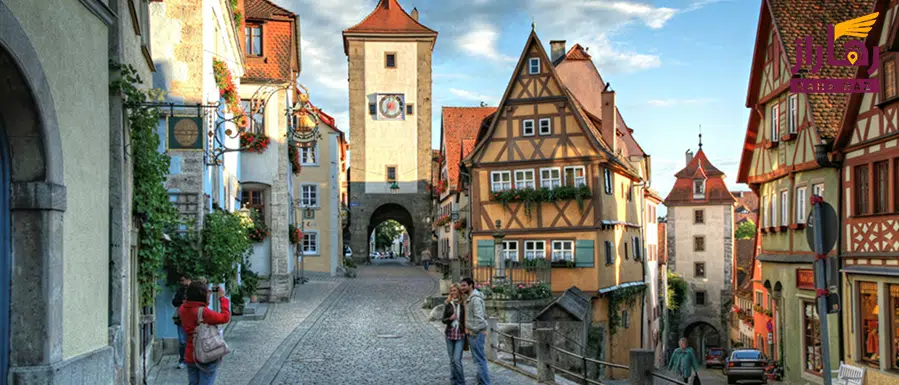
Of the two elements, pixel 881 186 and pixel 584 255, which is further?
pixel 584 255

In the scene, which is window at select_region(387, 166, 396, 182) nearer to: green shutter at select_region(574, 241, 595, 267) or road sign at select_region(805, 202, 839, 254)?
green shutter at select_region(574, 241, 595, 267)

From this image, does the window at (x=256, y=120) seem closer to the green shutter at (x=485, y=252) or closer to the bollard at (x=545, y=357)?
the green shutter at (x=485, y=252)

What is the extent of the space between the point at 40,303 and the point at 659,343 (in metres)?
42.3

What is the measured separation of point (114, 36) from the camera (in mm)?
10156

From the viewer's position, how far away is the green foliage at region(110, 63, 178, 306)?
10531 millimetres

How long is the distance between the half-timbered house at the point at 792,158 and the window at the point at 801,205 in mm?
24

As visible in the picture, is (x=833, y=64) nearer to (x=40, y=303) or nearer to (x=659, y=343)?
(x=40, y=303)

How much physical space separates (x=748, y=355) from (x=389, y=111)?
1374 inches

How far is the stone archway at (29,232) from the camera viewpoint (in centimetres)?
738

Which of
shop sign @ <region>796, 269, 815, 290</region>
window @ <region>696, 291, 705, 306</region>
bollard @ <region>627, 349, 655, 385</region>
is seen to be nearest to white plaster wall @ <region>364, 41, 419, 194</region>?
window @ <region>696, 291, 705, 306</region>

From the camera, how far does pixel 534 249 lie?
29.1m

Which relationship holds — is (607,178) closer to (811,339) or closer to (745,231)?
(811,339)

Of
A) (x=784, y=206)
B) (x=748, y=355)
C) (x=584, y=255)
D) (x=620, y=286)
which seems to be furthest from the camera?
(x=620, y=286)

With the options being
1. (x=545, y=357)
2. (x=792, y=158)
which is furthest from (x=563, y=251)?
(x=545, y=357)
